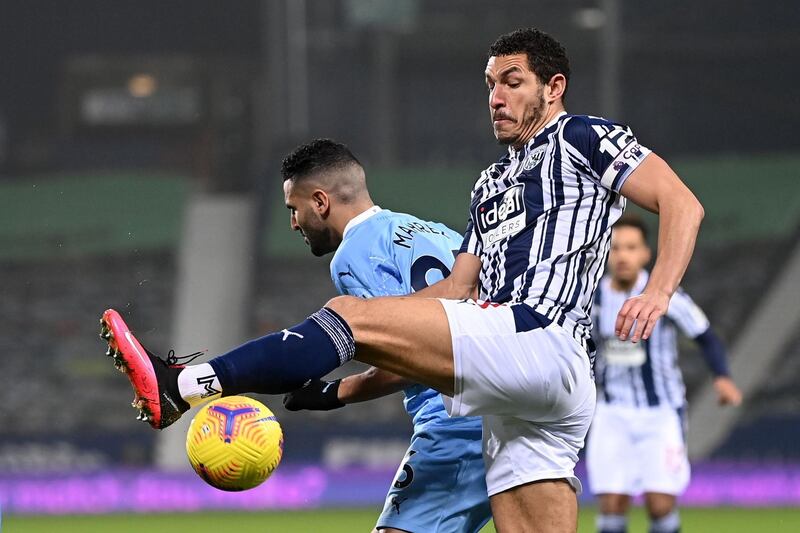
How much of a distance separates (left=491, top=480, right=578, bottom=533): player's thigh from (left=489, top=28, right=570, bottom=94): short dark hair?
1336 millimetres

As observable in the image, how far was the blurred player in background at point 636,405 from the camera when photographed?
7.59 meters

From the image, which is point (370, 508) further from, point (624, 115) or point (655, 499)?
point (624, 115)

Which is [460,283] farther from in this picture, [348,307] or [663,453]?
[663,453]

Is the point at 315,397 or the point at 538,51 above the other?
the point at 538,51

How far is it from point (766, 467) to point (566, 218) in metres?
9.99

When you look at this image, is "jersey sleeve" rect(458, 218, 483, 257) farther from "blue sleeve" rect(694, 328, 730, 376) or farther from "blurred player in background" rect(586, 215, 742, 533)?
"blue sleeve" rect(694, 328, 730, 376)

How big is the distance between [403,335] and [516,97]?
1005mm

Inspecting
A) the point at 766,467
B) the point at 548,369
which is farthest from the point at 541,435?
the point at 766,467

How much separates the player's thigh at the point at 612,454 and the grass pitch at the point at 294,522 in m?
2.08

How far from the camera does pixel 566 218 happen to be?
4117 millimetres

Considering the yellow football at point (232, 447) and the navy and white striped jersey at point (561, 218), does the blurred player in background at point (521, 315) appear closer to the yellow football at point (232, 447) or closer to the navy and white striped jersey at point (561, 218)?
the navy and white striped jersey at point (561, 218)

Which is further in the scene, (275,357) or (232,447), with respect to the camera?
(232,447)

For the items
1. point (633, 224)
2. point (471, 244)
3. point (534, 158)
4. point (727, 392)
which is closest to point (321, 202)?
point (471, 244)

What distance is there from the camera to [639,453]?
7.68 meters
